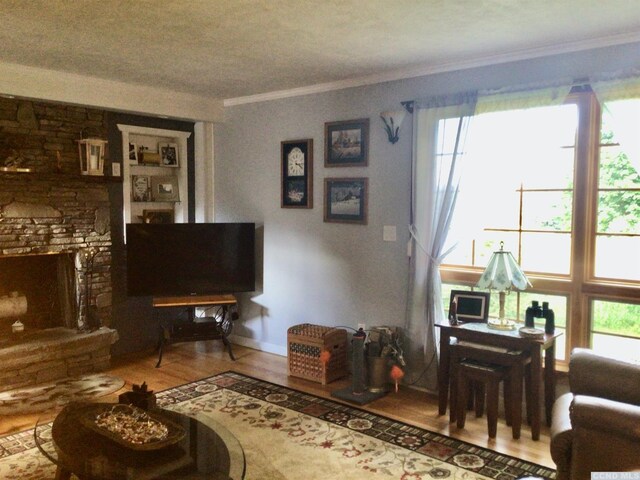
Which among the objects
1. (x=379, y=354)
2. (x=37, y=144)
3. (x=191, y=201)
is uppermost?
(x=37, y=144)

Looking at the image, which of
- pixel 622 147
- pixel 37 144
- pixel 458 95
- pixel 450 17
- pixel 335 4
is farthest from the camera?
pixel 37 144

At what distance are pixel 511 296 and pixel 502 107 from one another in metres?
1.35

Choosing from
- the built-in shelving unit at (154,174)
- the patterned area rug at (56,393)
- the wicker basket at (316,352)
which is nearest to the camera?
the patterned area rug at (56,393)

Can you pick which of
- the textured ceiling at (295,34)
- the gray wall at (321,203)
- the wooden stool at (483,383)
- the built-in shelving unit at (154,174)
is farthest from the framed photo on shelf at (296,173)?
the wooden stool at (483,383)

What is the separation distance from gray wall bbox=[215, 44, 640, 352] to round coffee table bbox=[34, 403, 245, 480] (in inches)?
85.7

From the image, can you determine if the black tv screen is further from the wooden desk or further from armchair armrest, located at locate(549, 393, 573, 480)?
armchair armrest, located at locate(549, 393, 573, 480)

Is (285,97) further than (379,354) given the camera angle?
Yes

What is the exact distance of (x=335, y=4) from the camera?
283cm

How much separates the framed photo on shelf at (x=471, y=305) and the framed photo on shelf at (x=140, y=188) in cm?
325

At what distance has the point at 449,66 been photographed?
159 inches

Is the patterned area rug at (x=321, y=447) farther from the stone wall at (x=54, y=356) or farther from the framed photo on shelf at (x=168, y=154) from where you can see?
Answer: the framed photo on shelf at (x=168, y=154)

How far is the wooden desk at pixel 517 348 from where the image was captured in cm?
340

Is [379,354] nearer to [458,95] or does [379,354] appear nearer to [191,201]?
[458,95]

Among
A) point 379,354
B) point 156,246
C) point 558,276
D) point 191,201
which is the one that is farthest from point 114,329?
point 558,276
